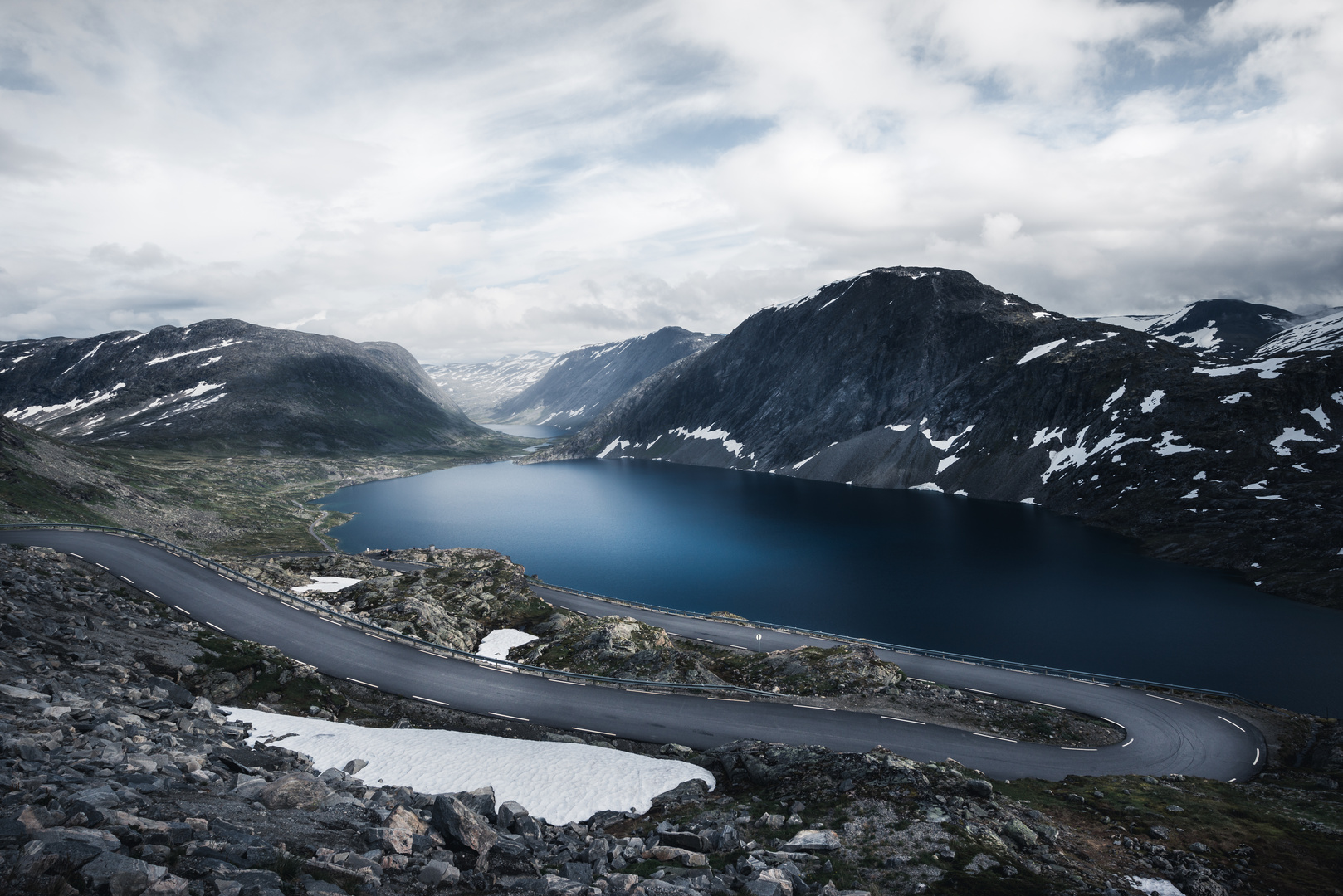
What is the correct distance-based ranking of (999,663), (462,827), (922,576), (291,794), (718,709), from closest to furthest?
(462,827) < (291,794) < (718,709) < (999,663) < (922,576)

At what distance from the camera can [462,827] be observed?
597 inches

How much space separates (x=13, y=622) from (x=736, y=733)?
34.6m

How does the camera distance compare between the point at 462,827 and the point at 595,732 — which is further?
the point at 595,732

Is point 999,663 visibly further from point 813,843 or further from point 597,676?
point 813,843

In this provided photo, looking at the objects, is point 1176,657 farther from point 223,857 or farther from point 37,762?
point 37,762

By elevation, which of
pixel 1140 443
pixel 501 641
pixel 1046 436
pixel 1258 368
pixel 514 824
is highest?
pixel 1258 368

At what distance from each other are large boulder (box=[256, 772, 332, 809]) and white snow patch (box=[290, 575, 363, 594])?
38541 millimetres

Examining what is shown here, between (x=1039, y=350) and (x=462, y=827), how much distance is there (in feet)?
665

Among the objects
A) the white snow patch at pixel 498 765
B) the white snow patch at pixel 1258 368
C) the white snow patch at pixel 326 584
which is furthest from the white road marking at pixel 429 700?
the white snow patch at pixel 1258 368

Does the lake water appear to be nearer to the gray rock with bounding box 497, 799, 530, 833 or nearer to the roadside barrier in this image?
the roadside barrier

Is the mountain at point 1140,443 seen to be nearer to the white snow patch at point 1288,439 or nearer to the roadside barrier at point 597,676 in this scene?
the white snow patch at point 1288,439

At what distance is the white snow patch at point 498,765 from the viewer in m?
22.5

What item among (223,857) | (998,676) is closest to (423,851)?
(223,857)

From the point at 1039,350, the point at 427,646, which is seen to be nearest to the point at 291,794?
the point at 427,646
